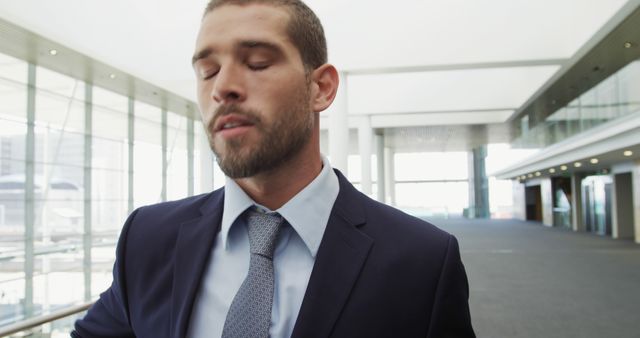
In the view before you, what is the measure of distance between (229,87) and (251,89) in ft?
0.15

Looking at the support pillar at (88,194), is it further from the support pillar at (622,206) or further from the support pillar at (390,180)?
the support pillar at (390,180)

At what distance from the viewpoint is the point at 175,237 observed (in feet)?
3.84

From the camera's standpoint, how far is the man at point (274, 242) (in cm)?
99

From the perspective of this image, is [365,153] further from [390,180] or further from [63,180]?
[390,180]

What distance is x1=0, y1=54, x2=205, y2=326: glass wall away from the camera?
454 inches

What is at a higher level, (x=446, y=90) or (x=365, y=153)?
(x=446, y=90)

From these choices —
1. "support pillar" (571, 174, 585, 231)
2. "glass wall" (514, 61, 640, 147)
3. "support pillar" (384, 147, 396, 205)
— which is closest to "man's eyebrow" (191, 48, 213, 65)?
"glass wall" (514, 61, 640, 147)

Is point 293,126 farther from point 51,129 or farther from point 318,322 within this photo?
point 51,129

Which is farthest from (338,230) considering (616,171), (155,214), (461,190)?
(461,190)

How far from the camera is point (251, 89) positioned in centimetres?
101

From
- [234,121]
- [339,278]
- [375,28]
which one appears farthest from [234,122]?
[375,28]

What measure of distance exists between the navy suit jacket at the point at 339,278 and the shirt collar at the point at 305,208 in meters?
0.03

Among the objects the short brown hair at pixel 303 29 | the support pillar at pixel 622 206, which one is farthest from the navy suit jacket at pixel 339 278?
the support pillar at pixel 622 206

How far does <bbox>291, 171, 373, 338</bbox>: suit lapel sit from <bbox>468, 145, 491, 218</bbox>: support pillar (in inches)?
1668
